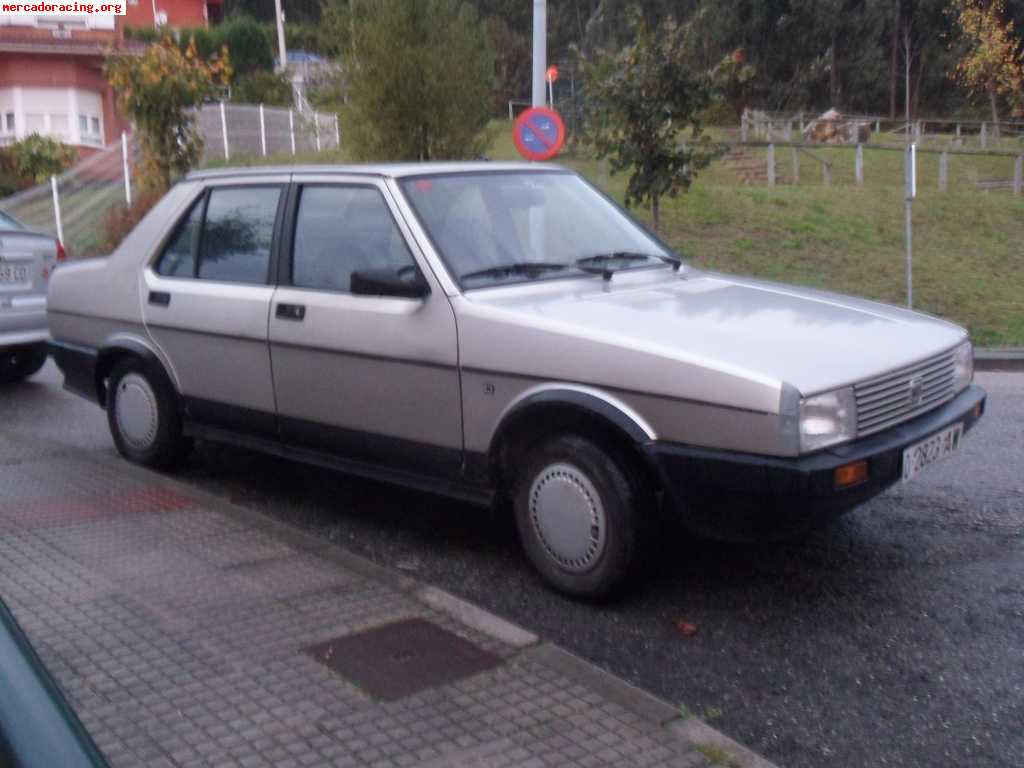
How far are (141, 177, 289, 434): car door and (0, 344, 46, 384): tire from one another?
168 inches

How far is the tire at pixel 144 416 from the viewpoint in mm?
6477

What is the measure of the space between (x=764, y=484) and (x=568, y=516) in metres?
0.88

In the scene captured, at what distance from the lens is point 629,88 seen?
13.7 meters

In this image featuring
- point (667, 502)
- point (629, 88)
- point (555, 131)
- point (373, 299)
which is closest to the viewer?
point (667, 502)

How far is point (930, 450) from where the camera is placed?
4.50 meters

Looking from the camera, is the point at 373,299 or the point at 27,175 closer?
the point at 373,299

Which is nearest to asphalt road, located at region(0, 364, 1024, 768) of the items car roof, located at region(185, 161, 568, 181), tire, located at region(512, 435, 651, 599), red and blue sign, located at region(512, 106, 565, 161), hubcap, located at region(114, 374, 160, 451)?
tire, located at region(512, 435, 651, 599)

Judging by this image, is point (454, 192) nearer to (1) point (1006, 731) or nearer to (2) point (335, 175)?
(2) point (335, 175)

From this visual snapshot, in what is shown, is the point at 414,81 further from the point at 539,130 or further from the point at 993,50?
the point at 993,50

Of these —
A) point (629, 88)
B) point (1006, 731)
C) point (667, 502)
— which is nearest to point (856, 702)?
point (1006, 731)

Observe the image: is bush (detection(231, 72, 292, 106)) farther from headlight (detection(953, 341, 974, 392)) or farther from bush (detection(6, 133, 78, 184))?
headlight (detection(953, 341, 974, 392))

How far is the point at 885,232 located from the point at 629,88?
23.6 ft

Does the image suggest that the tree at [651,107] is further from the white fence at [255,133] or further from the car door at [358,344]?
the white fence at [255,133]

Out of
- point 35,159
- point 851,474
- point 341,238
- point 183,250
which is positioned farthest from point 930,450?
point 35,159
